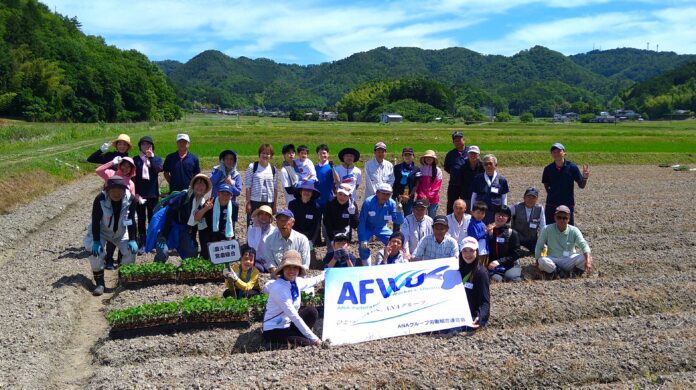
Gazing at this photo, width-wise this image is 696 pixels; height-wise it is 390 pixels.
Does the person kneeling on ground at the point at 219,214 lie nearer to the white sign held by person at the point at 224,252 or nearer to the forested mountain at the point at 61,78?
the white sign held by person at the point at 224,252

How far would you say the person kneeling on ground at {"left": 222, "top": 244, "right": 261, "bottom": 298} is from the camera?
8164 mm

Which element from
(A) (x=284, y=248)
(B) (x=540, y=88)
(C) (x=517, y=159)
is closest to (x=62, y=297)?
(A) (x=284, y=248)

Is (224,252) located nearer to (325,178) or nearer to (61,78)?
(325,178)

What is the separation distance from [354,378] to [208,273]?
14.2 feet

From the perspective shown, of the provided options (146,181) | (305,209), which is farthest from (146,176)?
(305,209)

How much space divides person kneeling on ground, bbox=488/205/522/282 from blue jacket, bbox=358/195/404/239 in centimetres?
176

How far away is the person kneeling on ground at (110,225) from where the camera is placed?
29.8 ft

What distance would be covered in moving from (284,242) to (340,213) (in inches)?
64.6

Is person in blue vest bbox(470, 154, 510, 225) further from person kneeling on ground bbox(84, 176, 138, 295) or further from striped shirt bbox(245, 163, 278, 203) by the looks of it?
person kneeling on ground bbox(84, 176, 138, 295)

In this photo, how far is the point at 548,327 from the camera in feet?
25.0

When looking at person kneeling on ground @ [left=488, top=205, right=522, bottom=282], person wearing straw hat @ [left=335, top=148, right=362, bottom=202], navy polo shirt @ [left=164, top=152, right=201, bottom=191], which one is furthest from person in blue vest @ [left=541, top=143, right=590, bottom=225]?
navy polo shirt @ [left=164, top=152, right=201, bottom=191]

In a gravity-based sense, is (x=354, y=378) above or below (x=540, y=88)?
below

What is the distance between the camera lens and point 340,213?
9.95 m

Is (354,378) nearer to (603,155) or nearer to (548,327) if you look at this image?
(548,327)
